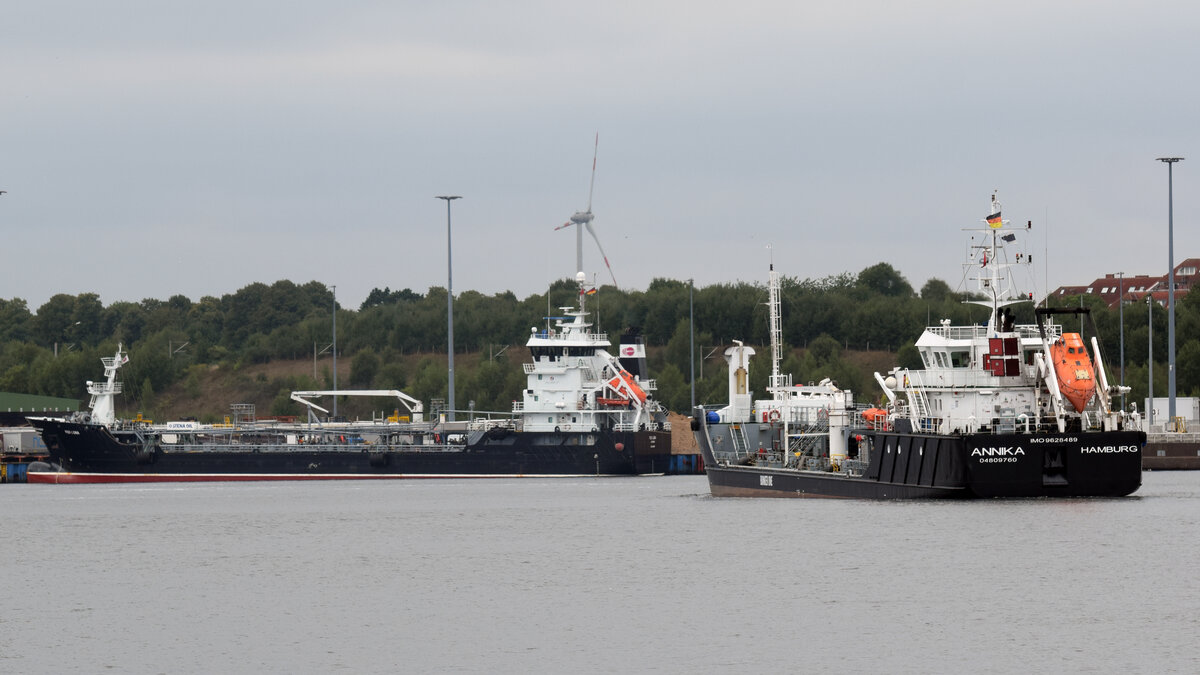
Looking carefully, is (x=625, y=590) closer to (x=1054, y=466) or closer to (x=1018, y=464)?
(x=1018, y=464)

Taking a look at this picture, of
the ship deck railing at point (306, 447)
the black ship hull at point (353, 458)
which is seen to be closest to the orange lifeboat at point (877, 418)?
the black ship hull at point (353, 458)

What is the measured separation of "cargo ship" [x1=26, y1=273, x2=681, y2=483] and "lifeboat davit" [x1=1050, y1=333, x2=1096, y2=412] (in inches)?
1875

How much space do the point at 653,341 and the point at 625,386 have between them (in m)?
62.8

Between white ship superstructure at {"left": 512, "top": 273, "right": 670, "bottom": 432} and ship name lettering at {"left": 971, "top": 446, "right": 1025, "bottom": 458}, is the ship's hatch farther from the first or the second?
white ship superstructure at {"left": 512, "top": 273, "right": 670, "bottom": 432}

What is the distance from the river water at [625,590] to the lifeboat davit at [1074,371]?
12.7 feet

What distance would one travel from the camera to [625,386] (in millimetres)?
108125

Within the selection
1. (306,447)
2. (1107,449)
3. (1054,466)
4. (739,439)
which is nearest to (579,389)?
(306,447)

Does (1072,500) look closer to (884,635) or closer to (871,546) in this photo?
(871,546)

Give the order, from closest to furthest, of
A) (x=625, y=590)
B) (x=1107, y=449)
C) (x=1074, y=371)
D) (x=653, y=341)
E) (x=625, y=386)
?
(x=625, y=590) < (x=1107, y=449) < (x=1074, y=371) < (x=625, y=386) < (x=653, y=341)

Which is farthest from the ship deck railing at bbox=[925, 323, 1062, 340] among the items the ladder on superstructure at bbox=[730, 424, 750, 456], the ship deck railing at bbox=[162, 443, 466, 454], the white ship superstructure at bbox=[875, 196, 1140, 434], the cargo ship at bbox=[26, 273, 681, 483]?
the ship deck railing at bbox=[162, 443, 466, 454]

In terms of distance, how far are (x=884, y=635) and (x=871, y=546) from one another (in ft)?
50.8

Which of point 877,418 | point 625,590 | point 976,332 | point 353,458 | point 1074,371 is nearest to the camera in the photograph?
point 625,590

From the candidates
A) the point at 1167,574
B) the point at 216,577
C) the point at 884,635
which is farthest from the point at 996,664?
the point at 216,577

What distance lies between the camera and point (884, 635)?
38.2 m
